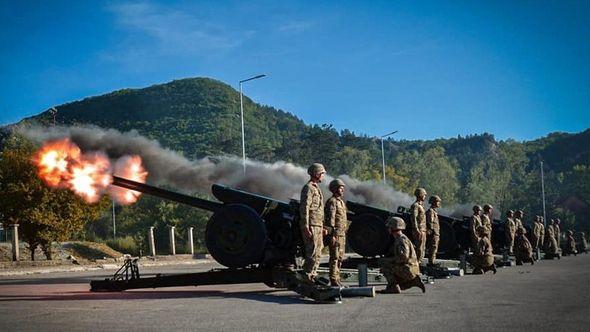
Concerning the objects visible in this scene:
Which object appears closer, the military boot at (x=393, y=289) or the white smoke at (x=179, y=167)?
the military boot at (x=393, y=289)

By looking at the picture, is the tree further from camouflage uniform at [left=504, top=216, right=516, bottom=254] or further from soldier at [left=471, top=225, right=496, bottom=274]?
soldier at [left=471, top=225, right=496, bottom=274]

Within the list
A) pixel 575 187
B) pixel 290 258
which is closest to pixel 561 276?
pixel 290 258

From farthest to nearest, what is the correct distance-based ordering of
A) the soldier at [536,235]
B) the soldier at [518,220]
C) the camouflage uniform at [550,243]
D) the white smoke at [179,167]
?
the camouflage uniform at [550,243]
the soldier at [536,235]
the soldier at [518,220]
the white smoke at [179,167]

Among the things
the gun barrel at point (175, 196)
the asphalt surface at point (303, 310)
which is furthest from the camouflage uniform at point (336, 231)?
the gun barrel at point (175, 196)

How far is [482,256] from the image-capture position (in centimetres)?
1875

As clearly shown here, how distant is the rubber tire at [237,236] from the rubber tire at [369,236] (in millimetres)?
6143

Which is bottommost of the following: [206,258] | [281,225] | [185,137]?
[206,258]

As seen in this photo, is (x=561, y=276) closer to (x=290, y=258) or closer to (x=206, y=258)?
(x=290, y=258)

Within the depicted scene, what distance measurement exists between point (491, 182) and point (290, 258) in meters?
113

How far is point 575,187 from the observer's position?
102m

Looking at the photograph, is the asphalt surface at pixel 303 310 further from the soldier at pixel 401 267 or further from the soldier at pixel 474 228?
the soldier at pixel 474 228

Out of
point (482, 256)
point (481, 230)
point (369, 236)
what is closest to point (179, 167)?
point (369, 236)

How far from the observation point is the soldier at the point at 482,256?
18.7 meters

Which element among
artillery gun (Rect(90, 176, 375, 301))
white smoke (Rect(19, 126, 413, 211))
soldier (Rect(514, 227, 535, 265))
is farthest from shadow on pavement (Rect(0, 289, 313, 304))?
soldier (Rect(514, 227, 535, 265))
